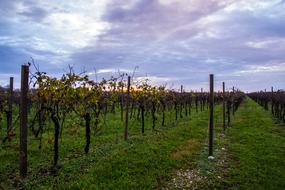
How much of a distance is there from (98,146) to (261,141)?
7.31 metres

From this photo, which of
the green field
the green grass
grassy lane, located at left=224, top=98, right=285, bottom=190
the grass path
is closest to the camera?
the green grass

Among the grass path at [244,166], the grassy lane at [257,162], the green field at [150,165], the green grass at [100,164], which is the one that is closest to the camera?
the green grass at [100,164]

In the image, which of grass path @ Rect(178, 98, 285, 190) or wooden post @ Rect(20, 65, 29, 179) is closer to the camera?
wooden post @ Rect(20, 65, 29, 179)

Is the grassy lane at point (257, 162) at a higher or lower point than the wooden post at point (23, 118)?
lower

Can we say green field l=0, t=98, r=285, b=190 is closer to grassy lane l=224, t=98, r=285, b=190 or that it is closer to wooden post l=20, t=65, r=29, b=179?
grassy lane l=224, t=98, r=285, b=190

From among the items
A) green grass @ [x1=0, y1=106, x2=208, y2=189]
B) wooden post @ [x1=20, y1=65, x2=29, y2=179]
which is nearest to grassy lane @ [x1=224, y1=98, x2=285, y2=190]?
green grass @ [x1=0, y1=106, x2=208, y2=189]

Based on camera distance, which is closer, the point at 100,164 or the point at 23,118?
the point at 23,118

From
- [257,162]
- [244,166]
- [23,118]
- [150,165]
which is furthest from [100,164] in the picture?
[257,162]

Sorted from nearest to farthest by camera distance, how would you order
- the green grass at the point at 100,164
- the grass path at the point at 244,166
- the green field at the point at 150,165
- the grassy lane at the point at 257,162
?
the green grass at the point at 100,164 → the green field at the point at 150,165 → the grass path at the point at 244,166 → the grassy lane at the point at 257,162

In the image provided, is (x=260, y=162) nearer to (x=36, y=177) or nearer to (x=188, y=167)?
(x=188, y=167)

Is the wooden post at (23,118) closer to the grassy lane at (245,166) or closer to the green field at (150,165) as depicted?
the green field at (150,165)

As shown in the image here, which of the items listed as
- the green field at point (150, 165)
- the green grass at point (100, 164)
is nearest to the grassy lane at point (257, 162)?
the green field at point (150, 165)

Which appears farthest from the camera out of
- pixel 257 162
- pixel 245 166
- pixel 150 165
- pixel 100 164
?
pixel 257 162

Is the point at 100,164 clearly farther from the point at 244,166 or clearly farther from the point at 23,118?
the point at 244,166
